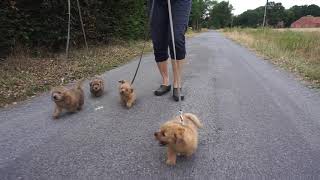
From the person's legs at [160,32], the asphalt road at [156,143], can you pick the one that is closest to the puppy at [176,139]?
the asphalt road at [156,143]

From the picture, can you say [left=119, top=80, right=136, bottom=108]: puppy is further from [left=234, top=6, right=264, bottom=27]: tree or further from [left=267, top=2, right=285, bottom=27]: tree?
[left=234, top=6, right=264, bottom=27]: tree

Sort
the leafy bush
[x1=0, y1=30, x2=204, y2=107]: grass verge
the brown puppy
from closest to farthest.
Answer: the brown puppy
[x1=0, y1=30, x2=204, y2=107]: grass verge
the leafy bush

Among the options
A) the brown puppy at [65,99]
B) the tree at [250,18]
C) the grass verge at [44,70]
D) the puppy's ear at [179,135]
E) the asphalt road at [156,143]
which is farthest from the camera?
the tree at [250,18]

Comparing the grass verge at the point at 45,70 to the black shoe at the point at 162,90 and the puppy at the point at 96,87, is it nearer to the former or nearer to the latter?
the puppy at the point at 96,87

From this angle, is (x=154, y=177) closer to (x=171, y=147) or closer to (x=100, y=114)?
(x=171, y=147)

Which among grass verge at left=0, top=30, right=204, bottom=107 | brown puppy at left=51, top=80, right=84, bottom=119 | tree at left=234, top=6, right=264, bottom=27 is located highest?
brown puppy at left=51, top=80, right=84, bottom=119

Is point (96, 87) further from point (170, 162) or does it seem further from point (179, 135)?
point (179, 135)

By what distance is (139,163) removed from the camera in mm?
3346

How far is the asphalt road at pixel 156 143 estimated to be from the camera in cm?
321

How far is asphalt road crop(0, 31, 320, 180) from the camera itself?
126 inches

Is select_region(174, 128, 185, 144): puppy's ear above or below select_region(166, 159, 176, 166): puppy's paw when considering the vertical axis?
above

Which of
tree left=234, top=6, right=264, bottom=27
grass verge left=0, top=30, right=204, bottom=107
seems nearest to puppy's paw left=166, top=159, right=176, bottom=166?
grass verge left=0, top=30, right=204, bottom=107

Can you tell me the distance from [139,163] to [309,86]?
4.85m

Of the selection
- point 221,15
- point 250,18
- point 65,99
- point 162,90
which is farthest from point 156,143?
point 221,15
